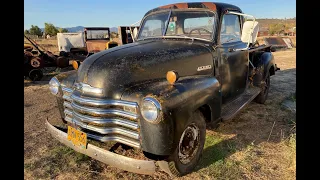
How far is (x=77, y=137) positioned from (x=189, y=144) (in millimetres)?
1276

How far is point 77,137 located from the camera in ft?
9.48

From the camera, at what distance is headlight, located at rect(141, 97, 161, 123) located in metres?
2.44

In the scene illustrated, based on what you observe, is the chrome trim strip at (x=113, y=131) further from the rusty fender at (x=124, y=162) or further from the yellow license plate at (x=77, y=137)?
the rusty fender at (x=124, y=162)

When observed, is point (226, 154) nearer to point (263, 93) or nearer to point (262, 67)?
point (263, 93)

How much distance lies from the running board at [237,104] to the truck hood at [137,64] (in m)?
0.70

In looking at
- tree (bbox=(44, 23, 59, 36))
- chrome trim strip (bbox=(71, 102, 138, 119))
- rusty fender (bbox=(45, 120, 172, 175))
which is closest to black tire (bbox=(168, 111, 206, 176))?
rusty fender (bbox=(45, 120, 172, 175))

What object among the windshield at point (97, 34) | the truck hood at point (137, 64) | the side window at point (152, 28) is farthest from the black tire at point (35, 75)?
the truck hood at point (137, 64)

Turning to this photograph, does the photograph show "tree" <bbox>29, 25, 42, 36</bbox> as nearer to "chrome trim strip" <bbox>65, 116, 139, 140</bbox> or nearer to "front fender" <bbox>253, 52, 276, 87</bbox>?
"front fender" <bbox>253, 52, 276, 87</bbox>

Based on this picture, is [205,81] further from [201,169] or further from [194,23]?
[194,23]
